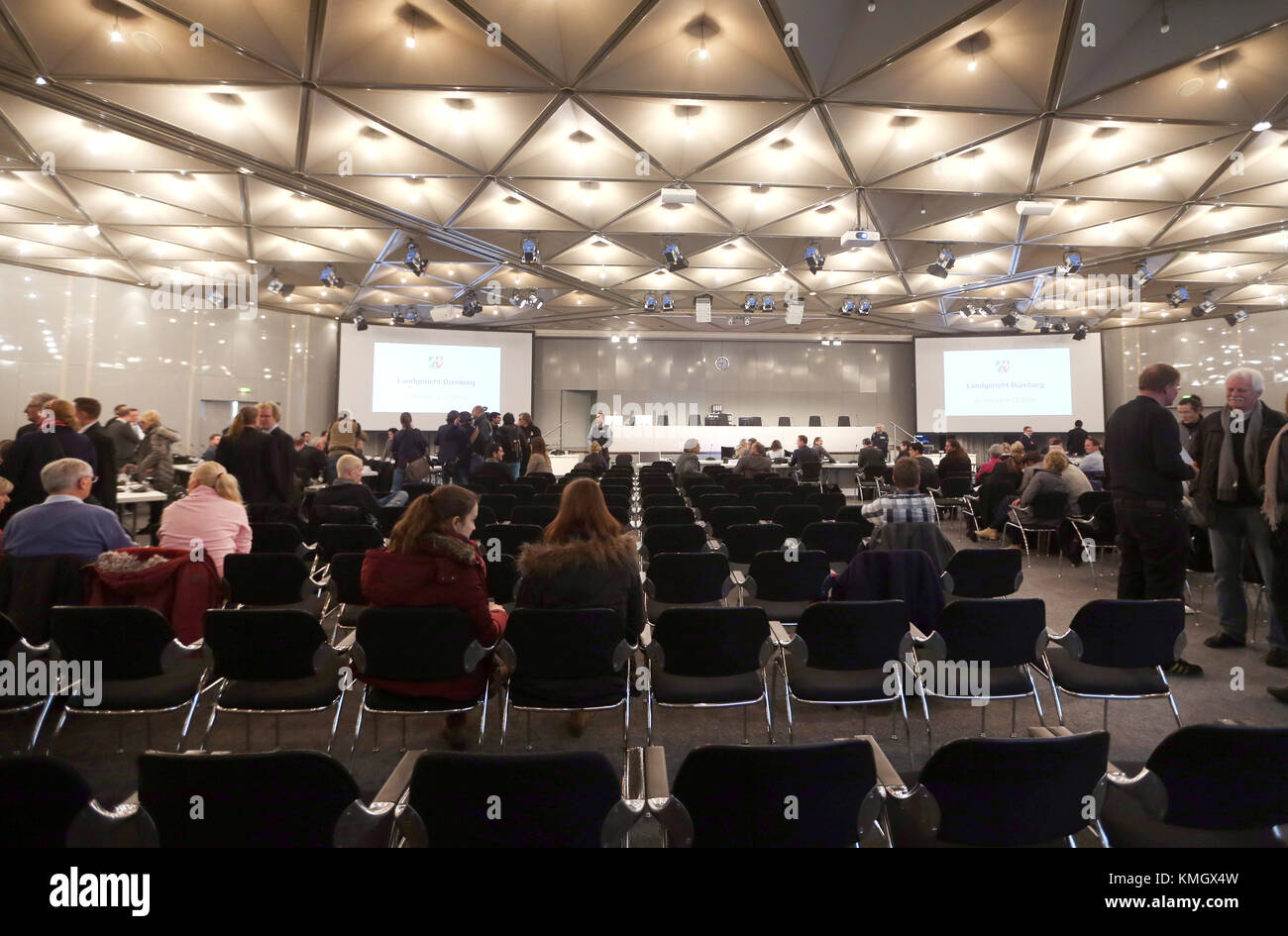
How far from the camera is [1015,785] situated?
5.53ft

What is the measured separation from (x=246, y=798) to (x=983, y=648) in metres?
2.96

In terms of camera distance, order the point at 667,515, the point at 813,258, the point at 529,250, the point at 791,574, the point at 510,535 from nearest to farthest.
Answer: the point at 791,574
the point at 510,535
the point at 667,515
the point at 813,258
the point at 529,250

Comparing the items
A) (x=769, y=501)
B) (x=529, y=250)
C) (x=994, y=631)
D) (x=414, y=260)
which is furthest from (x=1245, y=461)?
(x=414, y=260)

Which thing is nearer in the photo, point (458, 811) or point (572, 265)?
point (458, 811)

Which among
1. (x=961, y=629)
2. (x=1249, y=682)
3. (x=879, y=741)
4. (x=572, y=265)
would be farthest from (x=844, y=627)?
(x=572, y=265)

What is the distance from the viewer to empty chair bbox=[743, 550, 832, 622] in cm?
423

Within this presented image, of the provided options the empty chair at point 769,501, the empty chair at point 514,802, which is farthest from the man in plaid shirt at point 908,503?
the empty chair at point 769,501

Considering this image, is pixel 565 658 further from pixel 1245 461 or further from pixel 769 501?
pixel 769 501

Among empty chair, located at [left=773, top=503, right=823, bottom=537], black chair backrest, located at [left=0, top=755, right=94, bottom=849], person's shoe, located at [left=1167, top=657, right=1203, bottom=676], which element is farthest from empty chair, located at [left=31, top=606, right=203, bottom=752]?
person's shoe, located at [left=1167, top=657, right=1203, bottom=676]

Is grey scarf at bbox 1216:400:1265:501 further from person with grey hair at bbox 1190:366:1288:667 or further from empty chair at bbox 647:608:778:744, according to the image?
empty chair at bbox 647:608:778:744

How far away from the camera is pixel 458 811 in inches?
61.5

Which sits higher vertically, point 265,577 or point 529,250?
point 529,250
